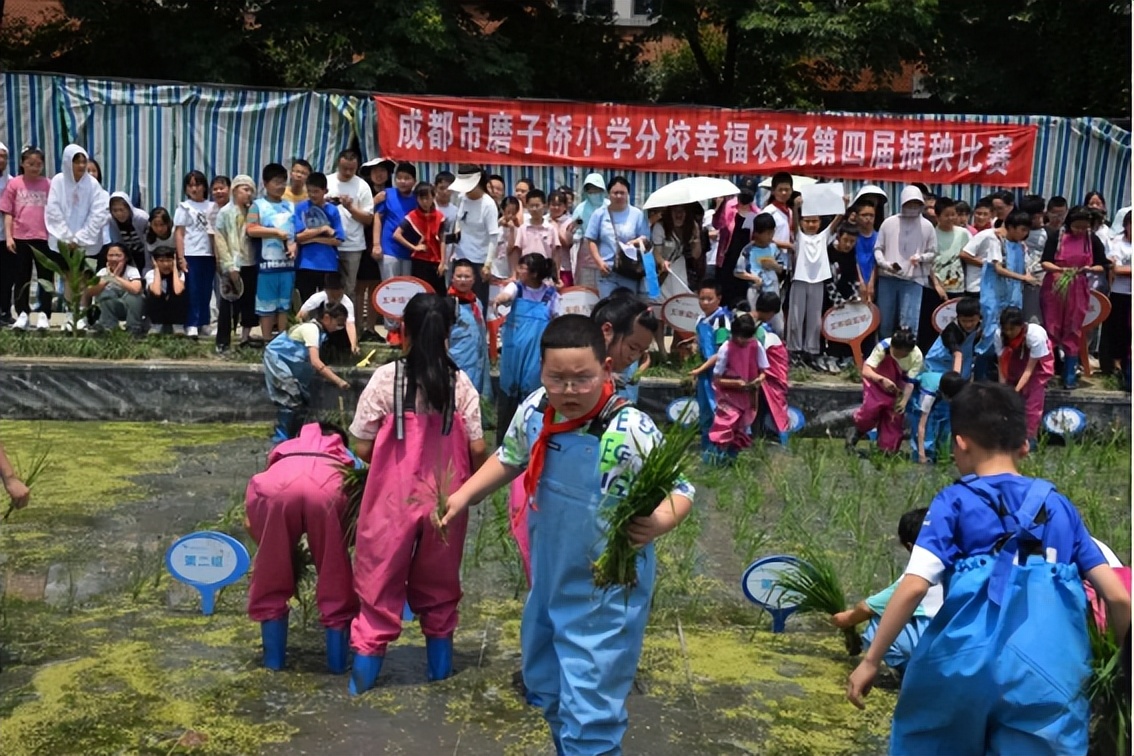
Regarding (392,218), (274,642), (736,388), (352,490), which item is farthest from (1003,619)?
(392,218)

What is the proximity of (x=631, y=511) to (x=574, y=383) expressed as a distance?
402 mm

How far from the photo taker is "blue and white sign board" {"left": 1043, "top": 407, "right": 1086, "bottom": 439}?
10.8 metres

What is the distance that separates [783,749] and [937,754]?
1.30m

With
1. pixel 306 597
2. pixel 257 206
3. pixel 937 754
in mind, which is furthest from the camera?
pixel 257 206

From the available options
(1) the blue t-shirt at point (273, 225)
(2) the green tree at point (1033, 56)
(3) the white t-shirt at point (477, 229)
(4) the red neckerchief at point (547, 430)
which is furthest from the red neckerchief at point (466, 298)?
(2) the green tree at point (1033, 56)

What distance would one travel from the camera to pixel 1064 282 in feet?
38.9

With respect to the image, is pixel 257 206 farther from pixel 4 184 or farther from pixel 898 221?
pixel 898 221

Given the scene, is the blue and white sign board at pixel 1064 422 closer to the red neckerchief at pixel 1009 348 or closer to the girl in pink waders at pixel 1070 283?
the red neckerchief at pixel 1009 348

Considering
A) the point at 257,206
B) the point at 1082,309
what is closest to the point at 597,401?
the point at 257,206

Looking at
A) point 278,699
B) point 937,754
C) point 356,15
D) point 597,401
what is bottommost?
point 278,699

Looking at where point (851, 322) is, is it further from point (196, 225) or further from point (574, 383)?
point (574, 383)

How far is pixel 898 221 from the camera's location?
12094 mm

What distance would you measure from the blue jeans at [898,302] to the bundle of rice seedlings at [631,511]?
8233mm

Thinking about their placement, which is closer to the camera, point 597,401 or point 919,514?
point 597,401
